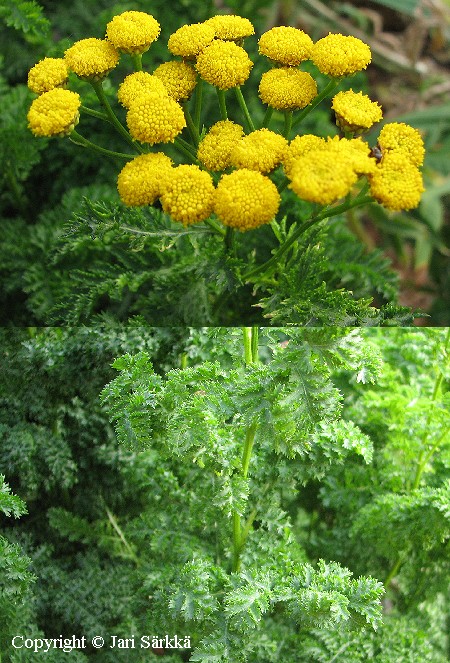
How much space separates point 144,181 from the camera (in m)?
0.84

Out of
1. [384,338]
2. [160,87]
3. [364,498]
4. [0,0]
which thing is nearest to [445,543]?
[364,498]

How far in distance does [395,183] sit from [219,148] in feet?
0.69

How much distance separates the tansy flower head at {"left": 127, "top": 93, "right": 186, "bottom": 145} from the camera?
0.84 meters

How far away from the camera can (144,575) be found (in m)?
1.05

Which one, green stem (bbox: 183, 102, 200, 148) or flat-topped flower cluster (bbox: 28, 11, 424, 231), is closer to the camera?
flat-topped flower cluster (bbox: 28, 11, 424, 231)

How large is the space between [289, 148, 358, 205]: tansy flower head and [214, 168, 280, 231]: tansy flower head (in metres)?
0.03

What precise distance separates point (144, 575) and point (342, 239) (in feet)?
1.99

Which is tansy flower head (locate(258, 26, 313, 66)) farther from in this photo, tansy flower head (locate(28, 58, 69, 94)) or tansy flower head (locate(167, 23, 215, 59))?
tansy flower head (locate(28, 58, 69, 94))

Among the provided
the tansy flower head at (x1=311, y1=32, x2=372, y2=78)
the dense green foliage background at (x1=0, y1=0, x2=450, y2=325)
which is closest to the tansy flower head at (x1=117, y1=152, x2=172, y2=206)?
the dense green foliage background at (x1=0, y1=0, x2=450, y2=325)

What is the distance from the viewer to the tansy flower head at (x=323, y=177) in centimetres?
76

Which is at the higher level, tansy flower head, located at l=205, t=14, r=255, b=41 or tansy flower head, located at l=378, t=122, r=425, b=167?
tansy flower head, located at l=205, t=14, r=255, b=41


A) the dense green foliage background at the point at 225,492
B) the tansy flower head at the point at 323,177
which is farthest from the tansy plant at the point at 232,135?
the dense green foliage background at the point at 225,492

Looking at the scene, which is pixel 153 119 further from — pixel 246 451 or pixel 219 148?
pixel 246 451

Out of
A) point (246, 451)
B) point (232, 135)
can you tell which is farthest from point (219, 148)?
point (246, 451)
